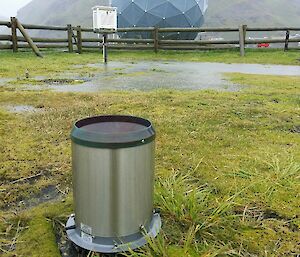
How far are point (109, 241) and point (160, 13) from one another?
66.0 ft

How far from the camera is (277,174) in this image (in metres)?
2.50

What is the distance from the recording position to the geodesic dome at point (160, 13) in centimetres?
2053

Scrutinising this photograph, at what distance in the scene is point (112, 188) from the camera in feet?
5.24

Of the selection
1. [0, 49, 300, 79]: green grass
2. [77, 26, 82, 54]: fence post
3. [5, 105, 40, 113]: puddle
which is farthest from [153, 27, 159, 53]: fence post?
[5, 105, 40, 113]: puddle

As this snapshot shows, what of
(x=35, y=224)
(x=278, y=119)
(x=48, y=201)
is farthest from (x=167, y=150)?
(x=278, y=119)

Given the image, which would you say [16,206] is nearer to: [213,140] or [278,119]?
[213,140]

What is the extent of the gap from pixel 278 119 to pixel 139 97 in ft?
6.25

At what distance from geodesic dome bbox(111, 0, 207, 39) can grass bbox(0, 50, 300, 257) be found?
54.5 feet

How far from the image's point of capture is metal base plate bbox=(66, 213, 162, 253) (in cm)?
162

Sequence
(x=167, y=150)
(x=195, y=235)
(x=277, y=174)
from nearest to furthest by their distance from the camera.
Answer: (x=195, y=235), (x=277, y=174), (x=167, y=150)

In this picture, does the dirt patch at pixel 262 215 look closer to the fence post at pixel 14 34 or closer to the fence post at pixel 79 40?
the fence post at pixel 14 34

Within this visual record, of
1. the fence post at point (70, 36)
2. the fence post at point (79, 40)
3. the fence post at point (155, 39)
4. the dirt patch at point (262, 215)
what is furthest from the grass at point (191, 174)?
the fence post at point (155, 39)

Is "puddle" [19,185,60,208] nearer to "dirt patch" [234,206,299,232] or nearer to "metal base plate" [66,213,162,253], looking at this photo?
"metal base plate" [66,213,162,253]

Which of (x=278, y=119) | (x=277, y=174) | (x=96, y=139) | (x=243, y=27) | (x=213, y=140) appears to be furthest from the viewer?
(x=243, y=27)
